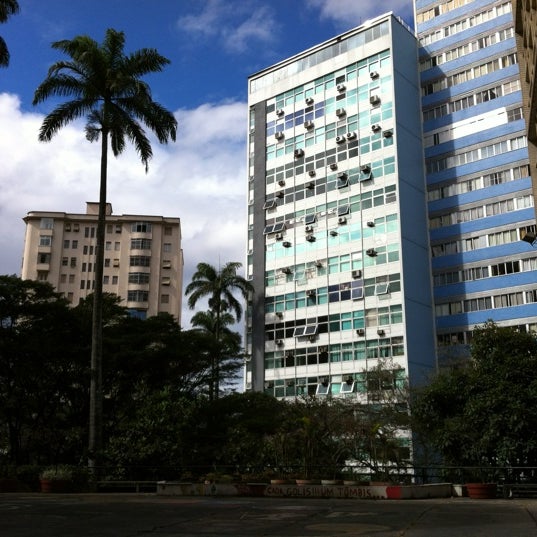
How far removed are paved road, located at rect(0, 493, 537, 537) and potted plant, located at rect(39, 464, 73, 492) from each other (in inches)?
218

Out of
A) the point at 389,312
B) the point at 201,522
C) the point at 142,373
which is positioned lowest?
the point at 201,522

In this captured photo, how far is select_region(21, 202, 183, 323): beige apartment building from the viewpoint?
9075 centimetres

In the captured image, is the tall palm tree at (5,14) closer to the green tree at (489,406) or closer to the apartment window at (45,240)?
the green tree at (489,406)

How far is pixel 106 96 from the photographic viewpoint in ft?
95.3

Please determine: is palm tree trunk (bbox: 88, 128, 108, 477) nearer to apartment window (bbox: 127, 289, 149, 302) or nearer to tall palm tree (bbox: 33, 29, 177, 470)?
tall palm tree (bbox: 33, 29, 177, 470)

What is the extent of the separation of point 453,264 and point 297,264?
566 inches

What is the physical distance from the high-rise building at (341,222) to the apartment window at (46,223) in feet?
132

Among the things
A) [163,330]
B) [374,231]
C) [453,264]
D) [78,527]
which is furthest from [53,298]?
[453,264]

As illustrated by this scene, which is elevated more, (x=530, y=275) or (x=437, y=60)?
(x=437, y=60)

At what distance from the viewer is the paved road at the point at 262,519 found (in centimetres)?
1102

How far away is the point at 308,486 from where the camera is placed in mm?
20547

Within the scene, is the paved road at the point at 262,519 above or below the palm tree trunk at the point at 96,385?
below

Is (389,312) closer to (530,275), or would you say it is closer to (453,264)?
(453,264)

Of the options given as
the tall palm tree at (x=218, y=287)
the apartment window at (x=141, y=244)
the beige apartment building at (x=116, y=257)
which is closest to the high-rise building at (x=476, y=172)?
the tall palm tree at (x=218, y=287)
